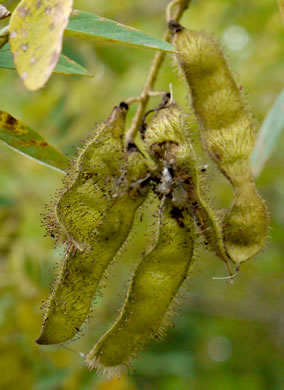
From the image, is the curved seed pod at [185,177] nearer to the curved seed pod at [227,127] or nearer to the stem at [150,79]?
the curved seed pod at [227,127]

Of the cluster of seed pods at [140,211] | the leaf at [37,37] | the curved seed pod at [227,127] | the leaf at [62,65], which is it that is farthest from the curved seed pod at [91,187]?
the leaf at [37,37]

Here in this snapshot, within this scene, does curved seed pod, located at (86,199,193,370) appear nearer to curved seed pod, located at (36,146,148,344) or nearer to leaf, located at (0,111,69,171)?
curved seed pod, located at (36,146,148,344)

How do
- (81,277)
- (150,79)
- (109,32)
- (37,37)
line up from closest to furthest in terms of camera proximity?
(37,37) → (109,32) → (81,277) → (150,79)

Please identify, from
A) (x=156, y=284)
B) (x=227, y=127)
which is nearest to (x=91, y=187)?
(x=156, y=284)

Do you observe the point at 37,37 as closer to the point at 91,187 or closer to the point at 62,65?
the point at 91,187

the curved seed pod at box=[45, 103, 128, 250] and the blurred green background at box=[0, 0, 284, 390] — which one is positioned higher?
the curved seed pod at box=[45, 103, 128, 250]

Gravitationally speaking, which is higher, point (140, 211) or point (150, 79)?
point (150, 79)

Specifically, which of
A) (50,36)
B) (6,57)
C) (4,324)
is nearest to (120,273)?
(4,324)

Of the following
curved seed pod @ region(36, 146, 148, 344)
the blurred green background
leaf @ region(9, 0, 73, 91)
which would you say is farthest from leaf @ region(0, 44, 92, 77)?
the blurred green background
